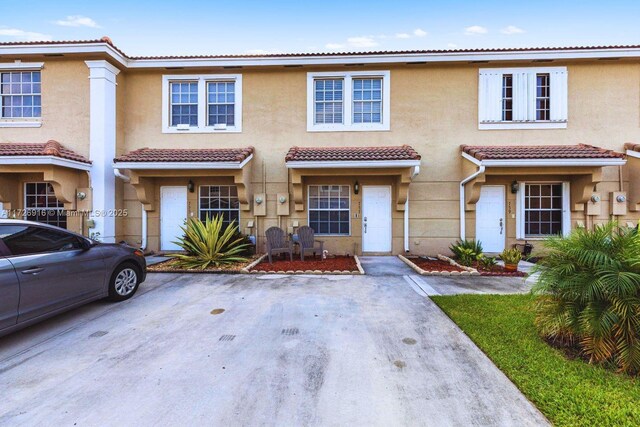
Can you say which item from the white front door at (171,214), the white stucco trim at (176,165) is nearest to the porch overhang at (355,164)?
the white stucco trim at (176,165)

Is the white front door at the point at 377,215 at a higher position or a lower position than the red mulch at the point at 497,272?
higher

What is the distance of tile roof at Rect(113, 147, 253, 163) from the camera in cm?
828

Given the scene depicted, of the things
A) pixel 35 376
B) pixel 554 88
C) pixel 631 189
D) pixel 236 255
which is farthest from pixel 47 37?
pixel 631 189

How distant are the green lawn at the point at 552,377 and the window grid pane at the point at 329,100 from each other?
7.16 metres

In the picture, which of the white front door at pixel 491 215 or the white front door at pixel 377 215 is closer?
the white front door at pixel 491 215

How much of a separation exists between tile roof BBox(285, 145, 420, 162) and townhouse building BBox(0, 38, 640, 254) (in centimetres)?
11

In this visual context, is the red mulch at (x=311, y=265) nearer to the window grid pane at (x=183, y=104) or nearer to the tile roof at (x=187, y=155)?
the tile roof at (x=187, y=155)

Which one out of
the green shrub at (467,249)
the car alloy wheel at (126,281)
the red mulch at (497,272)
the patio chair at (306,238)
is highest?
the patio chair at (306,238)

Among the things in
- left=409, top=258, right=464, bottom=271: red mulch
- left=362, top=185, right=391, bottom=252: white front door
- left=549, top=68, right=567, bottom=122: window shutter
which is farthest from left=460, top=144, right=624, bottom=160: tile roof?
left=409, top=258, right=464, bottom=271: red mulch

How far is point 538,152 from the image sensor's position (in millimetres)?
8289

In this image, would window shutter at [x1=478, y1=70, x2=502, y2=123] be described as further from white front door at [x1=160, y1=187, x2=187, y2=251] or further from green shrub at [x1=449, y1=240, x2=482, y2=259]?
white front door at [x1=160, y1=187, x2=187, y2=251]

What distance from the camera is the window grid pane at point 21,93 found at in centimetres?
894

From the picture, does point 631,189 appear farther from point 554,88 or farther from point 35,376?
point 35,376

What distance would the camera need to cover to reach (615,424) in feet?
7.07
